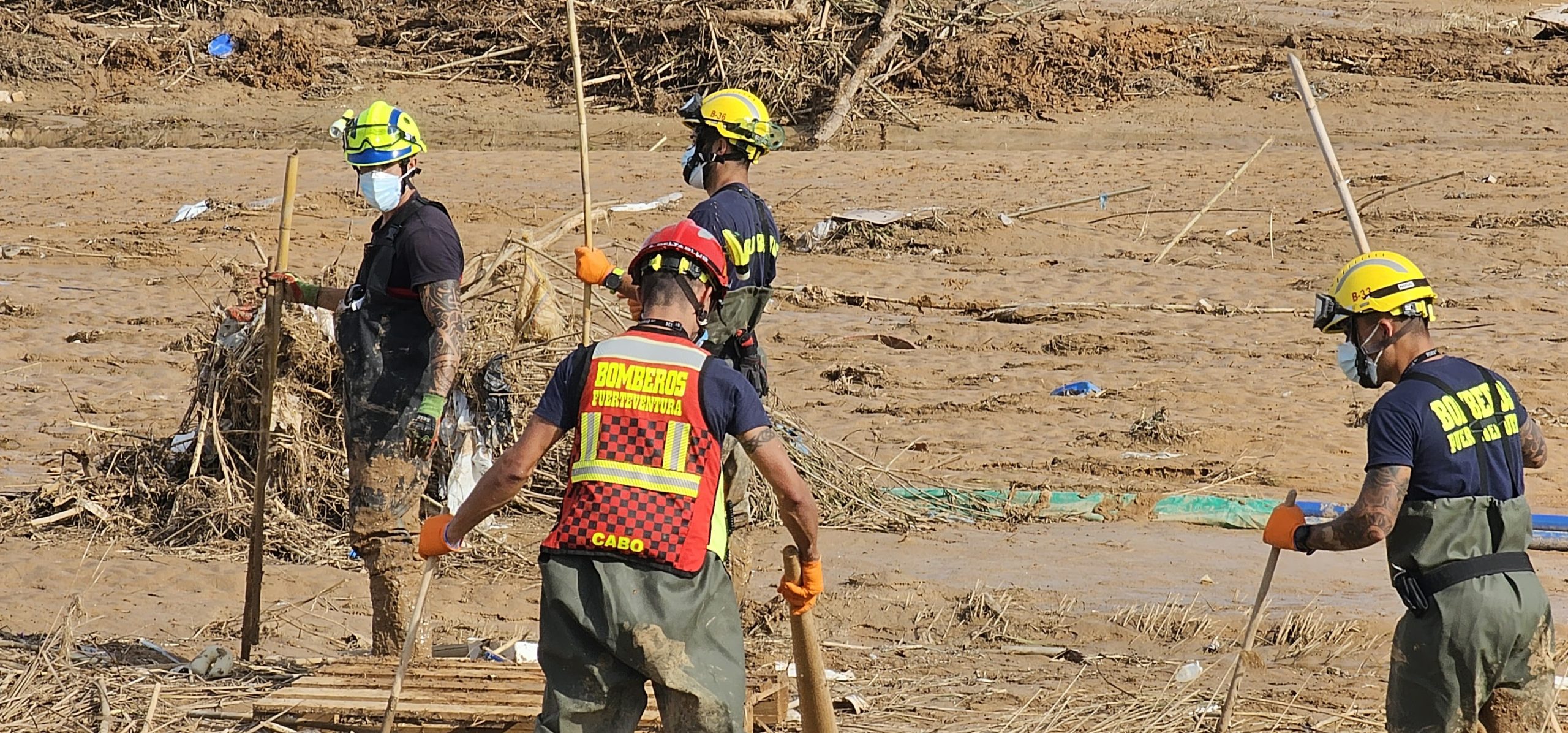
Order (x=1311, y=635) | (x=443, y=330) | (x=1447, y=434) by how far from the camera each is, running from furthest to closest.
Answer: (x=1311, y=635)
(x=443, y=330)
(x=1447, y=434)

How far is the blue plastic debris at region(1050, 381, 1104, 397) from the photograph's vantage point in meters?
11.7

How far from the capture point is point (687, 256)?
405 centimetres

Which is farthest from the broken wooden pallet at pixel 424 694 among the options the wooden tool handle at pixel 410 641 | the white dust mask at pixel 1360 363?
the white dust mask at pixel 1360 363

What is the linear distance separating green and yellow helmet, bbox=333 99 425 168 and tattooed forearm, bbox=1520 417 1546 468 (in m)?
3.48

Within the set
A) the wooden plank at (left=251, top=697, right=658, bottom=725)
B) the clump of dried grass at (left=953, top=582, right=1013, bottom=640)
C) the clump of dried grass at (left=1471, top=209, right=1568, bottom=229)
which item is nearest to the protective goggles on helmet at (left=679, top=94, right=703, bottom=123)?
the wooden plank at (left=251, top=697, right=658, bottom=725)

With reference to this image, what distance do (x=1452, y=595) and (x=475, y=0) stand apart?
67.6 ft

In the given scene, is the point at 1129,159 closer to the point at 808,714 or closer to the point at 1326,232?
the point at 1326,232

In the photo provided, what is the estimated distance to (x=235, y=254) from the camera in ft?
49.3

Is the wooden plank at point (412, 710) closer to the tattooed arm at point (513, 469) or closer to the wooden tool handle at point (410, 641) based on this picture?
the wooden tool handle at point (410, 641)

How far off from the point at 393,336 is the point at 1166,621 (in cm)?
343

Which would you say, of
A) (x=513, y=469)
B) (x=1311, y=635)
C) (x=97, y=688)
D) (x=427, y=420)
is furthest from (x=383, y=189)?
(x=1311, y=635)

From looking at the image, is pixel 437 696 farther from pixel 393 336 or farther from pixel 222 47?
pixel 222 47

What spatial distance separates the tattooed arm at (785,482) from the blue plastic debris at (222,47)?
20.6m

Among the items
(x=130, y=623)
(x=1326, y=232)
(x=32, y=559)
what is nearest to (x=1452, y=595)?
(x=130, y=623)
